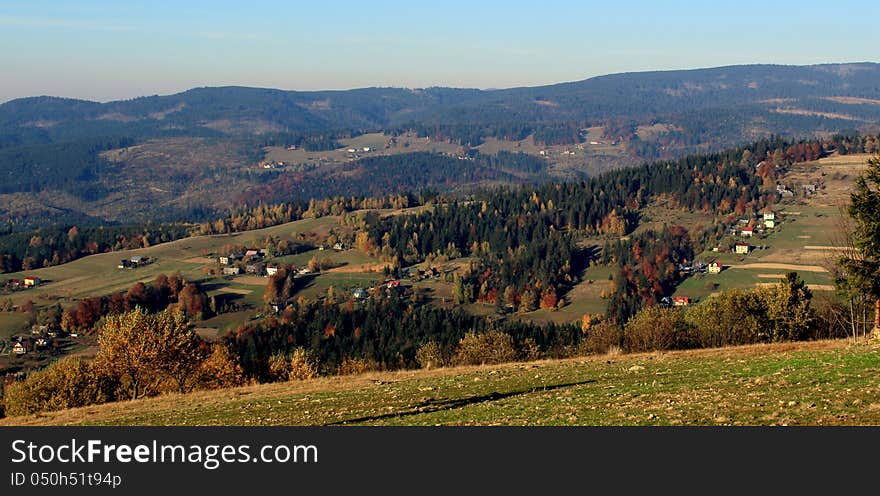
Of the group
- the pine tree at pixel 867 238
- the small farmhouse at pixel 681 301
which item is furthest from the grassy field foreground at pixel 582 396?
the small farmhouse at pixel 681 301

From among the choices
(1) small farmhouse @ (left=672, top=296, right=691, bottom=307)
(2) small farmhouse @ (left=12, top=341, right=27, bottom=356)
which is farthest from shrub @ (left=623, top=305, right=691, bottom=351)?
(2) small farmhouse @ (left=12, top=341, right=27, bottom=356)

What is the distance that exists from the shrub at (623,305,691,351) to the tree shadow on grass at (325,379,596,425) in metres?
30.8

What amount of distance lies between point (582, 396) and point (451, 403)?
5.94 metres

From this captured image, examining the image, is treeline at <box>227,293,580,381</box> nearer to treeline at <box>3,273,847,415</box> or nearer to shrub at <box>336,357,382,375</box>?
shrub at <box>336,357,382,375</box>

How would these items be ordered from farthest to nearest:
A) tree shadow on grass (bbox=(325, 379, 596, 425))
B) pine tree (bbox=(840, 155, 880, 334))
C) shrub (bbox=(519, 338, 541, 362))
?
shrub (bbox=(519, 338, 541, 362)), pine tree (bbox=(840, 155, 880, 334)), tree shadow on grass (bbox=(325, 379, 596, 425))

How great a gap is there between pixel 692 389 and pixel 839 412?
8114mm

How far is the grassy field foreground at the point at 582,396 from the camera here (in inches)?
1093

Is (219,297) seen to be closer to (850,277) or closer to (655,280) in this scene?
(655,280)

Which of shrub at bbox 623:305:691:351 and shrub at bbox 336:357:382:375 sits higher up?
shrub at bbox 623:305:691:351

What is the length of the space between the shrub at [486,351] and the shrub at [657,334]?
11.6m

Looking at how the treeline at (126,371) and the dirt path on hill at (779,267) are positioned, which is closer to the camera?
the treeline at (126,371)

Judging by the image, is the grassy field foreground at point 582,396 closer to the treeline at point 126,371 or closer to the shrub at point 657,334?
the treeline at point 126,371

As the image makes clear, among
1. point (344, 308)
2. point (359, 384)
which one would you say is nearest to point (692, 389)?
point (359, 384)

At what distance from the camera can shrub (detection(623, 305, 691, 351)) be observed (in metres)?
71.4
